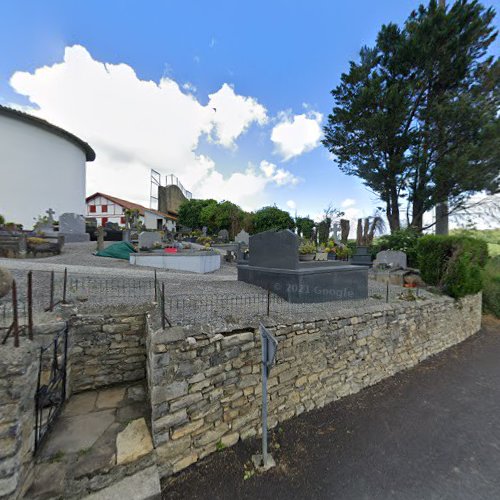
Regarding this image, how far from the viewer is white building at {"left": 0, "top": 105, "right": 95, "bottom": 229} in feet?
65.2

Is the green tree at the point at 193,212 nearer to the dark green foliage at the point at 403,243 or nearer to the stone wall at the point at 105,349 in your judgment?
the dark green foliage at the point at 403,243

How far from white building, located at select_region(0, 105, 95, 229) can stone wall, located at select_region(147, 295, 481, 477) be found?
2572 cm

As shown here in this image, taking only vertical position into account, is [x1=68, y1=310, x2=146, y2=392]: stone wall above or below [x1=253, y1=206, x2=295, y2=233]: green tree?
below

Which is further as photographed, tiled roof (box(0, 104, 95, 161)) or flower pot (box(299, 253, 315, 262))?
tiled roof (box(0, 104, 95, 161))

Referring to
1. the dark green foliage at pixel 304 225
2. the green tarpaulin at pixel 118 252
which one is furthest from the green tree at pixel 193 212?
the green tarpaulin at pixel 118 252

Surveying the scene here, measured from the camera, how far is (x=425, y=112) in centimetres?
1377

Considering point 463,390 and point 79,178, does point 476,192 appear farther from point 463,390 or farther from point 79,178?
point 79,178

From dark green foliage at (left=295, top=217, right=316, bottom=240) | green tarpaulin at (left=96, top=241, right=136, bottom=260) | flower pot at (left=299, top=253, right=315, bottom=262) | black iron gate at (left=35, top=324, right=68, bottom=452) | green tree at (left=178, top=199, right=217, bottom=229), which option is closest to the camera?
black iron gate at (left=35, top=324, right=68, bottom=452)

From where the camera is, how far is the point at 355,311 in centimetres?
459

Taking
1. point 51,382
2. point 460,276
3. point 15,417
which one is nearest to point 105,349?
point 51,382

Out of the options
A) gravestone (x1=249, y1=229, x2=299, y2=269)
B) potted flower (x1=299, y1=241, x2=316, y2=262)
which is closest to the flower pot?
potted flower (x1=299, y1=241, x2=316, y2=262)

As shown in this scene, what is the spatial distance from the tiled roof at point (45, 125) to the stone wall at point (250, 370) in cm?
2804

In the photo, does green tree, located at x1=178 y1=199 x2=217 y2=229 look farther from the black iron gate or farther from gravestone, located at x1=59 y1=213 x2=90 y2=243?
the black iron gate

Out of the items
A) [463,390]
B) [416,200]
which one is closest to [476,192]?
[416,200]
